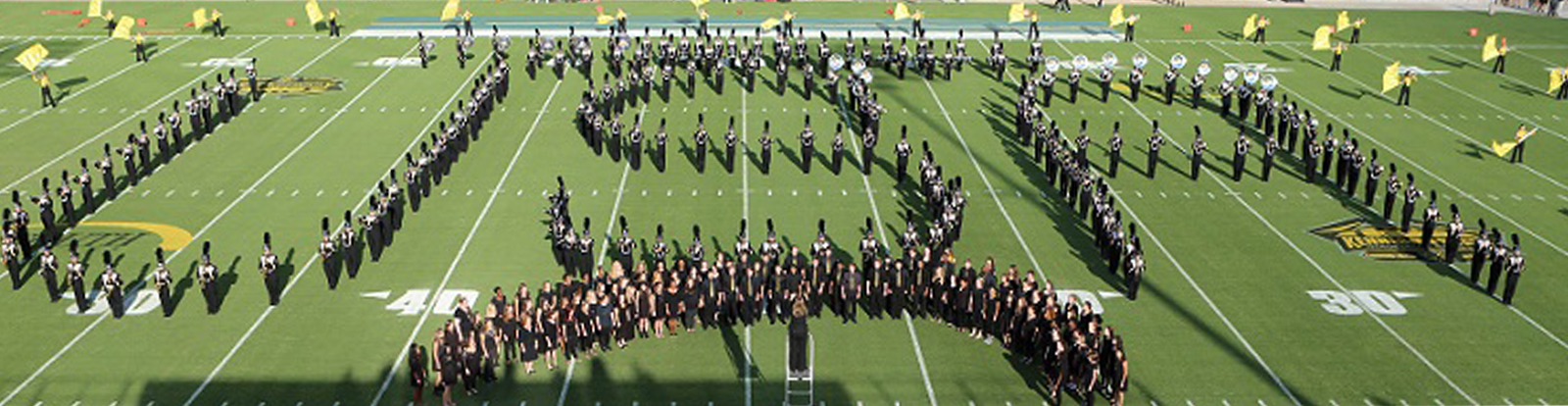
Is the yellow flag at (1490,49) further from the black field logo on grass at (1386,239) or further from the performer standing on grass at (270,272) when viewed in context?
the performer standing on grass at (270,272)

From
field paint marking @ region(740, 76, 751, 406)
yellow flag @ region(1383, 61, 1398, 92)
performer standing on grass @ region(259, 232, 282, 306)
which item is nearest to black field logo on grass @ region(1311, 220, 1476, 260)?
field paint marking @ region(740, 76, 751, 406)

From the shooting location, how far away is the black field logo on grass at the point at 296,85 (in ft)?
99.1

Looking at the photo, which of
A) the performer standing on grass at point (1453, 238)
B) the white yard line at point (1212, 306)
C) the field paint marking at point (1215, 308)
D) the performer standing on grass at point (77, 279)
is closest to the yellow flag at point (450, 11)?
the performer standing on grass at point (77, 279)

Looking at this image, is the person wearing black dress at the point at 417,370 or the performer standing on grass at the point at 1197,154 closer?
the person wearing black dress at the point at 417,370

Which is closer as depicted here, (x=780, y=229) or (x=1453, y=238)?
(x=1453, y=238)

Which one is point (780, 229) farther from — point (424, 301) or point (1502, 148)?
point (1502, 148)

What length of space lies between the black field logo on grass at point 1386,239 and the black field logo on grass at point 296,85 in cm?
2445

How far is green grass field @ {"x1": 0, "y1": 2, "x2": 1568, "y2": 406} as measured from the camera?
1443 centimetres

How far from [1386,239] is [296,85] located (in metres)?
26.4

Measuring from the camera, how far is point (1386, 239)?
19906 millimetres

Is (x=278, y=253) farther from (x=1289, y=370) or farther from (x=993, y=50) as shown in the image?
(x=993, y=50)

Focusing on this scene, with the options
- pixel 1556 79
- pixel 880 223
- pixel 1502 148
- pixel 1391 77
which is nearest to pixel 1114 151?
pixel 880 223

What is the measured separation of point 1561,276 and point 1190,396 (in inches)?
344

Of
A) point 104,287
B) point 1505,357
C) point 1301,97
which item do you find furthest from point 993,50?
point 104,287
